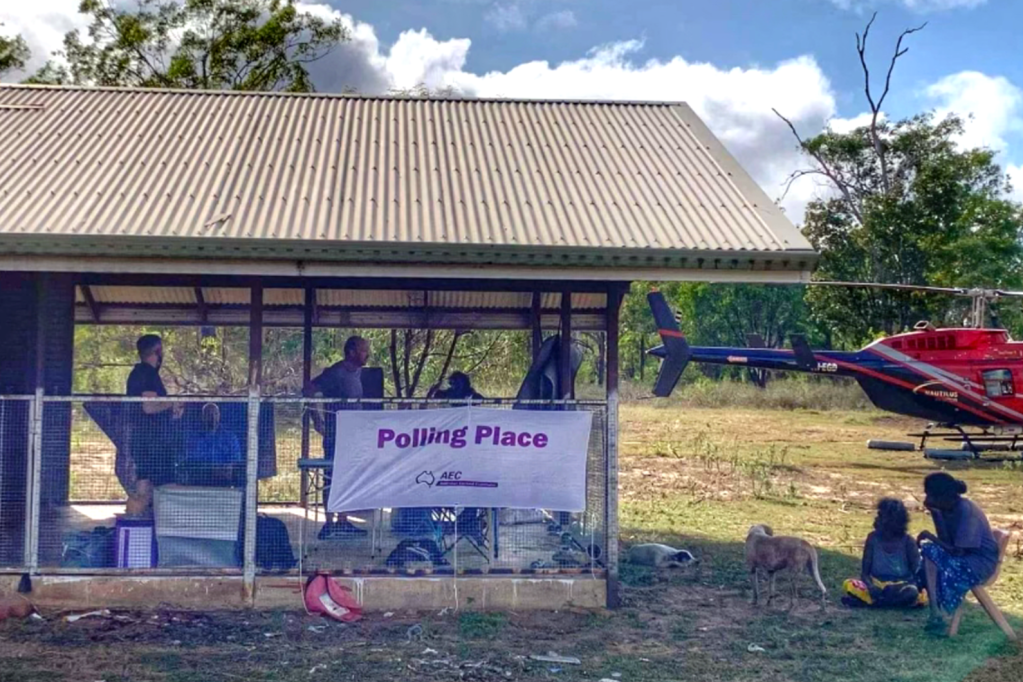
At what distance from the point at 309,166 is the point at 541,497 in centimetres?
353

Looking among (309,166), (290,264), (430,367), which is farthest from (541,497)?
(430,367)

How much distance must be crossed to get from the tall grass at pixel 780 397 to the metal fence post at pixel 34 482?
27512mm

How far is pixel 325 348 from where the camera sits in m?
23.6

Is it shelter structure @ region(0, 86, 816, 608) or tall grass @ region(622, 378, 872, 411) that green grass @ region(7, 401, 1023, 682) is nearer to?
shelter structure @ region(0, 86, 816, 608)

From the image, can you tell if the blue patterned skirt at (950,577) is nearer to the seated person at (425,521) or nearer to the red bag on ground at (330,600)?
the seated person at (425,521)

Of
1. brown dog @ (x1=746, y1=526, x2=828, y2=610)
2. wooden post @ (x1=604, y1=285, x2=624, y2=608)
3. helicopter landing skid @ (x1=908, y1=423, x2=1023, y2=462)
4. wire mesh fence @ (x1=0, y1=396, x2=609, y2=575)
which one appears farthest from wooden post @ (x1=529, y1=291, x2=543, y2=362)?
helicopter landing skid @ (x1=908, y1=423, x2=1023, y2=462)

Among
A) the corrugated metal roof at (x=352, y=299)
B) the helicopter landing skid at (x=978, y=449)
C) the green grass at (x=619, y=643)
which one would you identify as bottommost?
the green grass at (x=619, y=643)

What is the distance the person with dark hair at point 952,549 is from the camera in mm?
8359

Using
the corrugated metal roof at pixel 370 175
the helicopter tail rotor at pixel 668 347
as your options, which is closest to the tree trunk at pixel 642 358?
the helicopter tail rotor at pixel 668 347

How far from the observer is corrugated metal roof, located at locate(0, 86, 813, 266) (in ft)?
27.1

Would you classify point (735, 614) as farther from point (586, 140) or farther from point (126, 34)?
point (126, 34)

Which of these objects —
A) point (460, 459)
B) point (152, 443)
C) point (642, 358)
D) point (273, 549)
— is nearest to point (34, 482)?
point (152, 443)

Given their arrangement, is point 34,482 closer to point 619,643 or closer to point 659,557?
point 619,643

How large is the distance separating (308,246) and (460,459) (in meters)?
1.93
